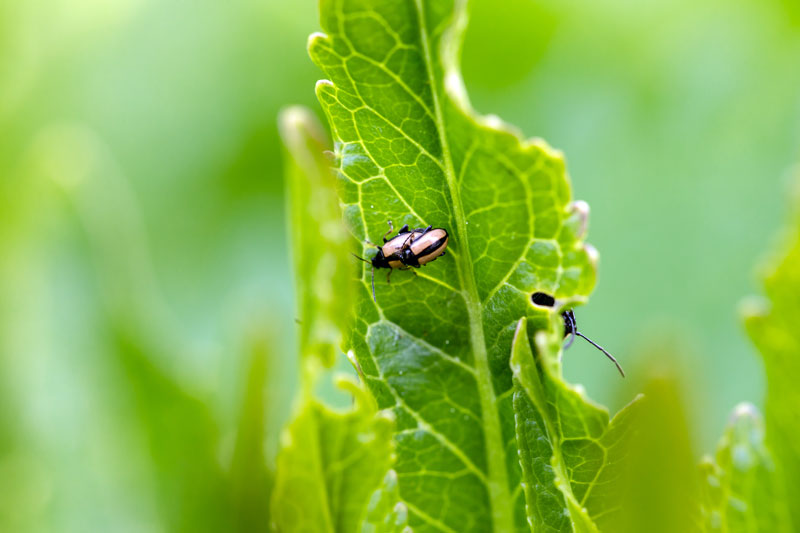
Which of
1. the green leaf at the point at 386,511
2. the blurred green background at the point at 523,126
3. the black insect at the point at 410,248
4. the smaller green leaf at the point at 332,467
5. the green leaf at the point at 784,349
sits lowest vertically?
the blurred green background at the point at 523,126

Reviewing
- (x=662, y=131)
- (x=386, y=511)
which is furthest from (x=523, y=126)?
(x=386, y=511)

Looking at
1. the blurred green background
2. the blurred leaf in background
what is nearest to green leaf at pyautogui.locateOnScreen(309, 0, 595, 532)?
the blurred green background

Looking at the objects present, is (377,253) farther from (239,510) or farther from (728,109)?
(728,109)

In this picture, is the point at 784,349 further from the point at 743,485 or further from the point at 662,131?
the point at 662,131

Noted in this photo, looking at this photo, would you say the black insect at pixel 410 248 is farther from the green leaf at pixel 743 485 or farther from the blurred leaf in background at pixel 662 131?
the blurred leaf in background at pixel 662 131

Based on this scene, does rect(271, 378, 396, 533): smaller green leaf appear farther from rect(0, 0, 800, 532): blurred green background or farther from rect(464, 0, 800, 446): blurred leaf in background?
rect(464, 0, 800, 446): blurred leaf in background

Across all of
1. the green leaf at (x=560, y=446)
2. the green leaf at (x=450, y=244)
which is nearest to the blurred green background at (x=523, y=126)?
the green leaf at (x=450, y=244)

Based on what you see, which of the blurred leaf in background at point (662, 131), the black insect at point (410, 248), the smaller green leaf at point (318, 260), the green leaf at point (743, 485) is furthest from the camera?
the blurred leaf in background at point (662, 131)
